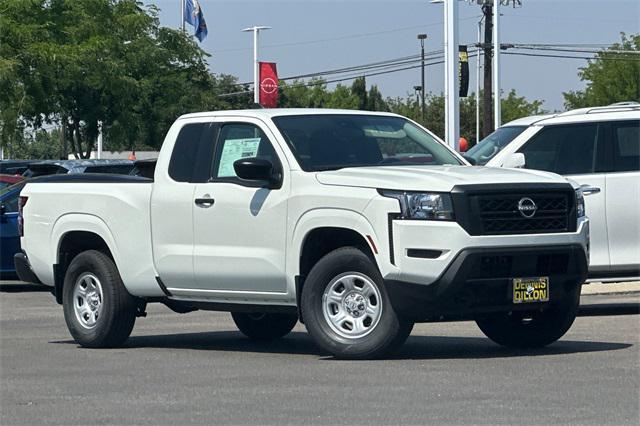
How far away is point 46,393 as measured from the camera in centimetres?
958

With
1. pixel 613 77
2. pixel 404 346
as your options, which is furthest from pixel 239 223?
pixel 613 77

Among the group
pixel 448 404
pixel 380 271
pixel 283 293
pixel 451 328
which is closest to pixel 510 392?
pixel 448 404

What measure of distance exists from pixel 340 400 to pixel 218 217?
3.33 metres

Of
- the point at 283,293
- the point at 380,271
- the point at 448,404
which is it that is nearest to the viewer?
the point at 448,404

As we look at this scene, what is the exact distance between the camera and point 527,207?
1082cm

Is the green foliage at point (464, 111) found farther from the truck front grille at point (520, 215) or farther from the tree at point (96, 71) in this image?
the truck front grille at point (520, 215)

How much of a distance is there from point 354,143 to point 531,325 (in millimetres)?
2029

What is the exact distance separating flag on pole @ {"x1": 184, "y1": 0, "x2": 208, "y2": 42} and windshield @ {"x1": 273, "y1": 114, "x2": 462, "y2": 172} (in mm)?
55720

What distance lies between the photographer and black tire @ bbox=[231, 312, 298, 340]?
43.8 feet

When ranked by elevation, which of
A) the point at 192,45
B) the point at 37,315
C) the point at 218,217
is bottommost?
the point at 37,315

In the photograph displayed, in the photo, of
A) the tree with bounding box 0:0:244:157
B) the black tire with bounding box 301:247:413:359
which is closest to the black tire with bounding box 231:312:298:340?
the black tire with bounding box 301:247:413:359

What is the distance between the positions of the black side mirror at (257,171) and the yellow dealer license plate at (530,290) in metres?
2.04

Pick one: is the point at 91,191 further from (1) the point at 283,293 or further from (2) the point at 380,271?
(2) the point at 380,271

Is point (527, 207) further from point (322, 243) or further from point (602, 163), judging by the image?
point (602, 163)
